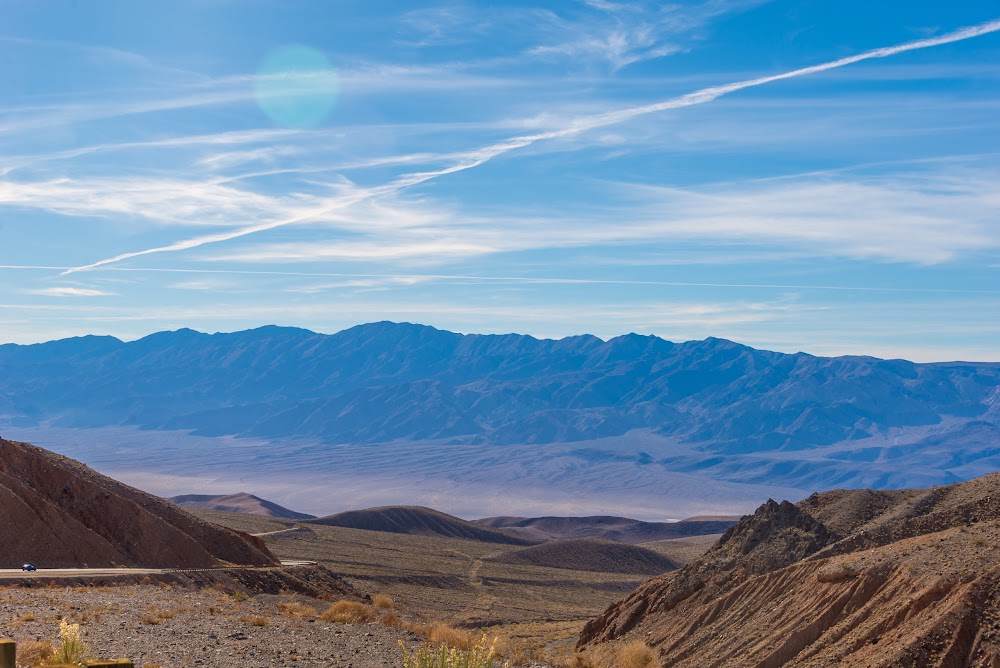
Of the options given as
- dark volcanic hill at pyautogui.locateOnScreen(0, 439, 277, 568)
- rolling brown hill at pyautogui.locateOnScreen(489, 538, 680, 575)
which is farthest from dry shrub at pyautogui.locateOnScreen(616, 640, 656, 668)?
rolling brown hill at pyautogui.locateOnScreen(489, 538, 680, 575)

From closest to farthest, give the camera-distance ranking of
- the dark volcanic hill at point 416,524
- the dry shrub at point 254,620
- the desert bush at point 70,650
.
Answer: the desert bush at point 70,650
the dry shrub at point 254,620
the dark volcanic hill at point 416,524

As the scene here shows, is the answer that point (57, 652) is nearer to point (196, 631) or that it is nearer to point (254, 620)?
point (196, 631)

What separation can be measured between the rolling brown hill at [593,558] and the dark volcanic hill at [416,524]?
22307 millimetres

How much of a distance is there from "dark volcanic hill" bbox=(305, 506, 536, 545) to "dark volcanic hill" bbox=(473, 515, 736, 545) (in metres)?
13.8

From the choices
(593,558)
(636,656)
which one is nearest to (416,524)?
(593,558)

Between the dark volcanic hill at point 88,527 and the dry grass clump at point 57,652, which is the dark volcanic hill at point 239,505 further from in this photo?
the dry grass clump at point 57,652

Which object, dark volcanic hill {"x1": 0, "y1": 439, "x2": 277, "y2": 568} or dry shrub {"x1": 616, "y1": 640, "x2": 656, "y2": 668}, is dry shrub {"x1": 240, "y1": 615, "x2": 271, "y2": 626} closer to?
dry shrub {"x1": 616, "y1": 640, "x2": 656, "y2": 668}

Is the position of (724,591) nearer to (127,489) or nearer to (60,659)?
(60,659)

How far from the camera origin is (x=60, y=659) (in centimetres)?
1389

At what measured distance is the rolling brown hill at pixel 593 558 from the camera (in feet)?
345

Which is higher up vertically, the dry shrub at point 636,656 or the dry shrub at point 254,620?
the dry shrub at point 254,620

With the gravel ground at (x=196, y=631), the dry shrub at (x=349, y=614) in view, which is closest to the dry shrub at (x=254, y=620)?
the gravel ground at (x=196, y=631)

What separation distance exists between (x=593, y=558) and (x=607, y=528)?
59.0 metres

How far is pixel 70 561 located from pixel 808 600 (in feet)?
88.5
